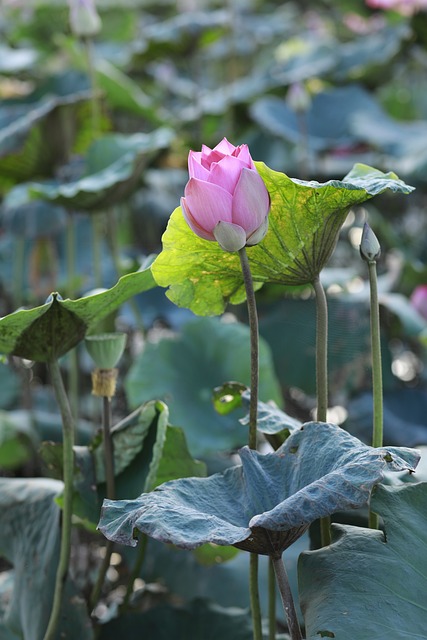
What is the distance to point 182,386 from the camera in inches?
57.0

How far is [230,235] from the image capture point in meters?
0.62

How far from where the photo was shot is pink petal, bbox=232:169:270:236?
0.61 m

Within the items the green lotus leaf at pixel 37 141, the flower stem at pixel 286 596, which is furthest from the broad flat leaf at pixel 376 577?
the green lotus leaf at pixel 37 141

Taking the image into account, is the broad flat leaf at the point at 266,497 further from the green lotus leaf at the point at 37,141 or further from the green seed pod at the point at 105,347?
the green lotus leaf at the point at 37,141

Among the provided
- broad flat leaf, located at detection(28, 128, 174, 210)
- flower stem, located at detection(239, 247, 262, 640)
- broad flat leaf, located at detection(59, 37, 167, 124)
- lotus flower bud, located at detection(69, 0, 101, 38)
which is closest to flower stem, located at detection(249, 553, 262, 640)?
flower stem, located at detection(239, 247, 262, 640)

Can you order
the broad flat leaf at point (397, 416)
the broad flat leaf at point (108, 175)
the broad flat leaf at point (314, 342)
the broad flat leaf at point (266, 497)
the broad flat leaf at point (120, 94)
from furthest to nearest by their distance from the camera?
the broad flat leaf at point (120, 94) < the broad flat leaf at point (314, 342) < the broad flat leaf at point (397, 416) < the broad flat leaf at point (108, 175) < the broad flat leaf at point (266, 497)

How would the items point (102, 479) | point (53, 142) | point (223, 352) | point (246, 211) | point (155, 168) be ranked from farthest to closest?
point (155, 168)
point (53, 142)
point (223, 352)
point (102, 479)
point (246, 211)

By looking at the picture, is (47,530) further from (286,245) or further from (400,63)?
(400,63)

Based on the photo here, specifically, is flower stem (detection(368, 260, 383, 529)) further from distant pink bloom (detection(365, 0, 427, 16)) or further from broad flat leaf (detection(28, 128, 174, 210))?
distant pink bloom (detection(365, 0, 427, 16))

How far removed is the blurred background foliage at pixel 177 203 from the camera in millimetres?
1437

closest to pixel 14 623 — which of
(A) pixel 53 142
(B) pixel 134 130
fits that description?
(A) pixel 53 142

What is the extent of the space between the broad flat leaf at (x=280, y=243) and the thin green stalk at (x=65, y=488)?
132mm

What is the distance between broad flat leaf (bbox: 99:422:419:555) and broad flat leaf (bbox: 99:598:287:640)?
32cm

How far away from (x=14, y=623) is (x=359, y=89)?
70.5 inches
